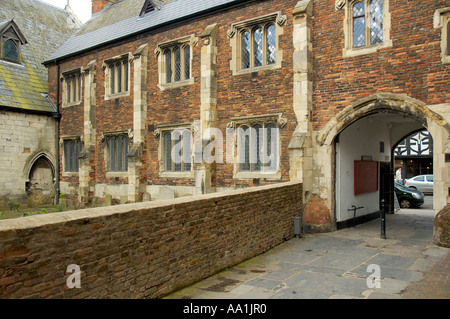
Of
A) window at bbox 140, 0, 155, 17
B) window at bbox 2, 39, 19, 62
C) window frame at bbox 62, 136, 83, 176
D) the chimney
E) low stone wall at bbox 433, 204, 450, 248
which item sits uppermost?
the chimney

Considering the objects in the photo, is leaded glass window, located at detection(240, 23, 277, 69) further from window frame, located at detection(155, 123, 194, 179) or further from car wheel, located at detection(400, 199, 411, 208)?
car wheel, located at detection(400, 199, 411, 208)

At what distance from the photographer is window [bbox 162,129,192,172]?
14.5 metres

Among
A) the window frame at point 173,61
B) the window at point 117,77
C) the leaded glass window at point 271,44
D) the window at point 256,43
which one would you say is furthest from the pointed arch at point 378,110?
the window at point 117,77

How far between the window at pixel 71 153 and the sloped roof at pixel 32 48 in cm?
203

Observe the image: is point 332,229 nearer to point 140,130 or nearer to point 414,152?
point 140,130

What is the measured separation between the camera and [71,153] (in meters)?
19.4

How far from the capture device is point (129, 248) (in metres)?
5.00

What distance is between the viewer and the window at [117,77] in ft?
55.0

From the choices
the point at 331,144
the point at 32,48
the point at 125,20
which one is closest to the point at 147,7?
the point at 125,20

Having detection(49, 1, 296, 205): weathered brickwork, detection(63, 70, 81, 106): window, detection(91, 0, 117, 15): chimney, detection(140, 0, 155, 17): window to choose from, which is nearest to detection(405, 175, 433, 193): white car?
detection(49, 1, 296, 205): weathered brickwork

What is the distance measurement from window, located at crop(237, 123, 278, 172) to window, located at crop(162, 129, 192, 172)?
2456mm

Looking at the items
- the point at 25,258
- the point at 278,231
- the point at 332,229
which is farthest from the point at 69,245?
the point at 332,229

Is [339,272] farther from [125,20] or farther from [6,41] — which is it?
[6,41]

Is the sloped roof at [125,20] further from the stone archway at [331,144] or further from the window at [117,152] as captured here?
the stone archway at [331,144]
